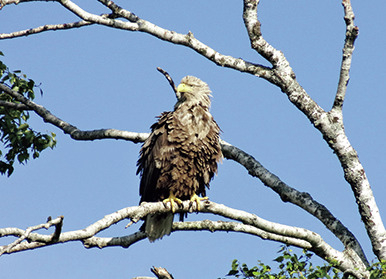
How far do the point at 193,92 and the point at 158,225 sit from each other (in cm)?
166

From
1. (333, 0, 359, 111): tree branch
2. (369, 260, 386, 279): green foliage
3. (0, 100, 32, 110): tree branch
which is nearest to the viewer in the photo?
(369, 260, 386, 279): green foliage

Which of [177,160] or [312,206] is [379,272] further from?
[177,160]

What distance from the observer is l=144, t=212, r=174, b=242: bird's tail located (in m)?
7.04

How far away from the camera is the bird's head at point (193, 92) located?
7429 mm

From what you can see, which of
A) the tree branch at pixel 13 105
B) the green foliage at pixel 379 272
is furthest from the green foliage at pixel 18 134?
the green foliage at pixel 379 272

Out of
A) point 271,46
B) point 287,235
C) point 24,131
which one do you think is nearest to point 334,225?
point 287,235

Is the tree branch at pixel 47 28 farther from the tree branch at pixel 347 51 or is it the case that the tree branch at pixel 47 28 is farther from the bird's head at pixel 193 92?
the tree branch at pixel 347 51

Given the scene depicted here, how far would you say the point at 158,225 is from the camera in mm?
7086

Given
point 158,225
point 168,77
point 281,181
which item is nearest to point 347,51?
point 281,181

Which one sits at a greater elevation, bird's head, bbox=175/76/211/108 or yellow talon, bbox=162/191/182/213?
bird's head, bbox=175/76/211/108

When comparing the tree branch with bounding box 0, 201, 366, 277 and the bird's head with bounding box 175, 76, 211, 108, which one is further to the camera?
the bird's head with bounding box 175, 76, 211, 108

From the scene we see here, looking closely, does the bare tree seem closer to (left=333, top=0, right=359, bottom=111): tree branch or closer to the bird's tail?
(left=333, top=0, right=359, bottom=111): tree branch

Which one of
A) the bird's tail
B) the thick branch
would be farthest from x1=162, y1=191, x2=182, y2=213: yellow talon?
the thick branch

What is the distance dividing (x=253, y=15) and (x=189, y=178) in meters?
1.89
